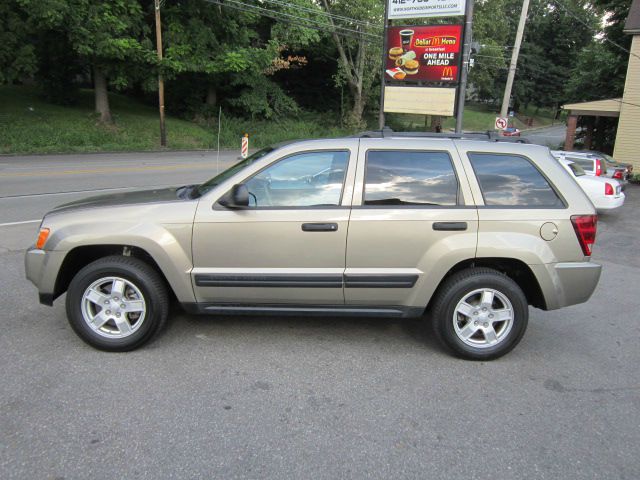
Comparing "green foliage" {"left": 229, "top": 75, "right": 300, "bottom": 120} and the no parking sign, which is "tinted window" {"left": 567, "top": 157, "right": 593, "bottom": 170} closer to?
the no parking sign

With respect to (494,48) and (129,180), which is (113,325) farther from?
(494,48)

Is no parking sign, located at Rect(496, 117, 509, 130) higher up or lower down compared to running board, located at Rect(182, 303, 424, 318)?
higher up

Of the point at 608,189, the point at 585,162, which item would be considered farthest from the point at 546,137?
the point at 608,189

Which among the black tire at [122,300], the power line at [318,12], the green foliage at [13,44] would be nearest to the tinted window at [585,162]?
the black tire at [122,300]

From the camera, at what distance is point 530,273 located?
412cm

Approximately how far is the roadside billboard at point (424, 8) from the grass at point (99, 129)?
1411 cm

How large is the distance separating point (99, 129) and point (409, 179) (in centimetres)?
2464

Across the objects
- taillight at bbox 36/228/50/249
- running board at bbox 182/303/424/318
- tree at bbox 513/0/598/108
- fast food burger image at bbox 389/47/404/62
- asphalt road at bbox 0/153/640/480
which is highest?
tree at bbox 513/0/598/108

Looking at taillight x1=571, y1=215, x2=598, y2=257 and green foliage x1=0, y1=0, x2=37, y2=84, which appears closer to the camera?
taillight x1=571, y1=215, x2=598, y2=257

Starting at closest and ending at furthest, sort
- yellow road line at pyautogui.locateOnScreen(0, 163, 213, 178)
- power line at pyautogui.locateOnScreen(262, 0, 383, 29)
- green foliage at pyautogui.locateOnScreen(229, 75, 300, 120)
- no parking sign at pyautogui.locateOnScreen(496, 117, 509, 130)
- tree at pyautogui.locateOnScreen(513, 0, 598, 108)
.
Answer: yellow road line at pyautogui.locateOnScreen(0, 163, 213, 178)
no parking sign at pyautogui.locateOnScreen(496, 117, 509, 130)
power line at pyautogui.locateOnScreen(262, 0, 383, 29)
green foliage at pyautogui.locateOnScreen(229, 75, 300, 120)
tree at pyautogui.locateOnScreen(513, 0, 598, 108)

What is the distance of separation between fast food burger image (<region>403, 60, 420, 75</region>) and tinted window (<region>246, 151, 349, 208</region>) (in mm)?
12707

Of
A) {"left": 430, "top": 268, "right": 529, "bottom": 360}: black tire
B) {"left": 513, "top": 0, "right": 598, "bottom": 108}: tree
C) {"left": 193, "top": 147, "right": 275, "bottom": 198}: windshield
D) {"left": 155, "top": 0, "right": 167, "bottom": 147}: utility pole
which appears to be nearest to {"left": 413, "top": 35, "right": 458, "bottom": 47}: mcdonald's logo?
{"left": 193, "top": 147, "right": 275, "bottom": 198}: windshield

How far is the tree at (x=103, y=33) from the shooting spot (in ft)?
67.2

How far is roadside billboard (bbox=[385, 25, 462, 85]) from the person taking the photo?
15.0m
